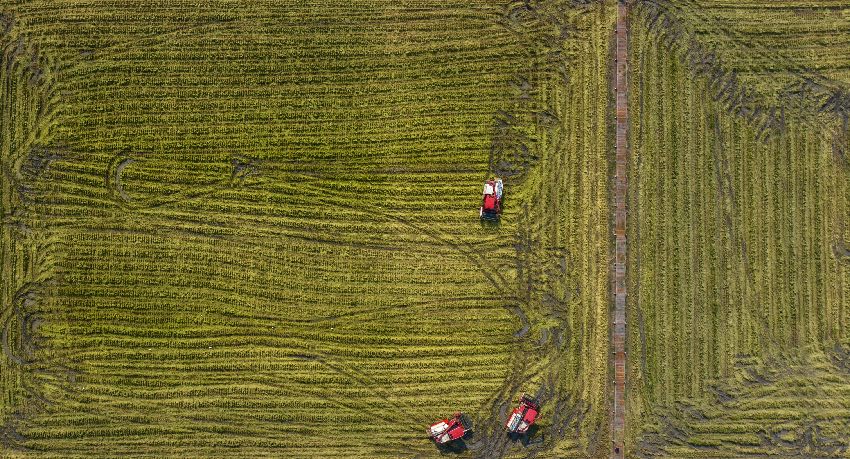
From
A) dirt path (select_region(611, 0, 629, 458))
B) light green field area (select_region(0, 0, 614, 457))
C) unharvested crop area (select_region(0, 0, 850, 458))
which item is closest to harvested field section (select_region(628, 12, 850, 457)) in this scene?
unharvested crop area (select_region(0, 0, 850, 458))

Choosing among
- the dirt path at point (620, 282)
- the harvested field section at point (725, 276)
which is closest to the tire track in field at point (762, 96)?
the harvested field section at point (725, 276)

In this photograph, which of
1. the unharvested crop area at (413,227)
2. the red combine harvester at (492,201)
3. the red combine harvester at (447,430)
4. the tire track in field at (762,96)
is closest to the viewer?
the red combine harvester at (447,430)

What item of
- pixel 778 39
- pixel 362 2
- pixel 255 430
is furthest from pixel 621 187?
pixel 255 430

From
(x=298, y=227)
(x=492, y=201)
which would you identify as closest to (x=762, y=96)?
(x=492, y=201)

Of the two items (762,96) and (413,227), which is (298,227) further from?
(762,96)

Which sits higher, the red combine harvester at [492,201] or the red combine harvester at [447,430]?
Answer: the red combine harvester at [492,201]

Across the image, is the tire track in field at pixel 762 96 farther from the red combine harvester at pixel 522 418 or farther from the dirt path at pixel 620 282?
the red combine harvester at pixel 522 418
